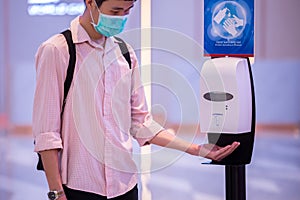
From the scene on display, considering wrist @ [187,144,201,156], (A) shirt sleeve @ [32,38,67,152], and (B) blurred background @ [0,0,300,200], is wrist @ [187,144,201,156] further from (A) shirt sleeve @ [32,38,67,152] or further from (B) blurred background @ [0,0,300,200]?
(A) shirt sleeve @ [32,38,67,152]

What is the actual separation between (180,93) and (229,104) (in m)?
0.21

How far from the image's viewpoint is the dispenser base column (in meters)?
1.79

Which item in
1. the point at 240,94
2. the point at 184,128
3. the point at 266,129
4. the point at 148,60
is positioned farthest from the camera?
the point at 266,129

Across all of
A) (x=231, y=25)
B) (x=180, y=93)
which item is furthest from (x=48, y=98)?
(x=231, y=25)

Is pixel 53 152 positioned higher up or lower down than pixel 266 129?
higher up

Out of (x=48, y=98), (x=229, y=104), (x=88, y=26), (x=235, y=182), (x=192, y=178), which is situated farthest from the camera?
(x=192, y=178)

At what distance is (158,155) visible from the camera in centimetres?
186

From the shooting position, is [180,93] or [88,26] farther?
[180,93]

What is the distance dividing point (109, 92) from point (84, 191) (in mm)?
302

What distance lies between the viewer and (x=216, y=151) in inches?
67.7

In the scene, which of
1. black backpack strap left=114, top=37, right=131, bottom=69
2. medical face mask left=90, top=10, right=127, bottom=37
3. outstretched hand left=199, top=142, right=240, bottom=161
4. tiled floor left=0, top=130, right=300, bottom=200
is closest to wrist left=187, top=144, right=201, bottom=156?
outstretched hand left=199, top=142, right=240, bottom=161

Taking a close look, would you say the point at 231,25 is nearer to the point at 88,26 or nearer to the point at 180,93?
the point at 180,93

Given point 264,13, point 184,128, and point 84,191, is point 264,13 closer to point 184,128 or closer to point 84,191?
point 184,128

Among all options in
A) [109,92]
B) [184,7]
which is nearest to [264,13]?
[184,7]
